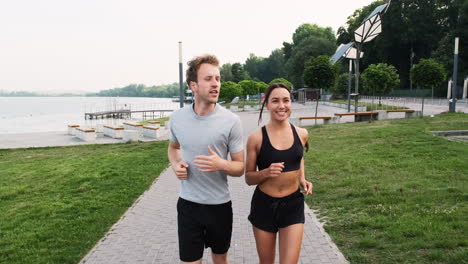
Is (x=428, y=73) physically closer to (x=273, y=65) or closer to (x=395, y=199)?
(x=395, y=199)

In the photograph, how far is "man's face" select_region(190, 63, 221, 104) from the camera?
246 cm

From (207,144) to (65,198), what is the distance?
18.2ft

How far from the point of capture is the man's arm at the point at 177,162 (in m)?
2.46

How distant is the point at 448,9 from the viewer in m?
49.7

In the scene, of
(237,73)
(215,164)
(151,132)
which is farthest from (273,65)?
(215,164)

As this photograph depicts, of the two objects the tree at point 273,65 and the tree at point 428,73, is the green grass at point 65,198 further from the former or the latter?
the tree at point 273,65

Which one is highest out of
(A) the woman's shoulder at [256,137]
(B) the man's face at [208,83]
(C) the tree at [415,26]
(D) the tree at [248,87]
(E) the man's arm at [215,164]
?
(C) the tree at [415,26]

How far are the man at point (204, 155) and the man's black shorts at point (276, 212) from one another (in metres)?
0.23

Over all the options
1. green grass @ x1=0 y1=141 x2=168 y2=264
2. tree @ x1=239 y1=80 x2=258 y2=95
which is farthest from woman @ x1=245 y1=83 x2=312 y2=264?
tree @ x1=239 y1=80 x2=258 y2=95

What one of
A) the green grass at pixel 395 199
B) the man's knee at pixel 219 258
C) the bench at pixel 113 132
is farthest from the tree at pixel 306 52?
the man's knee at pixel 219 258

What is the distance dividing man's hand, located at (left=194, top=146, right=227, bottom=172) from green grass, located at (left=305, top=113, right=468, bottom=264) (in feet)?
7.57

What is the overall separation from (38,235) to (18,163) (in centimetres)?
843

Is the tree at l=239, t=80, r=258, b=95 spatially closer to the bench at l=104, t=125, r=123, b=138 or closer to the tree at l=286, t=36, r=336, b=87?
the tree at l=286, t=36, r=336, b=87

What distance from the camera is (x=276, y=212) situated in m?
2.59
